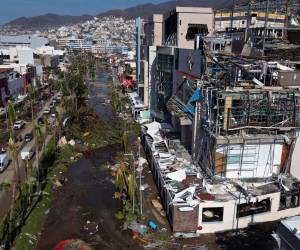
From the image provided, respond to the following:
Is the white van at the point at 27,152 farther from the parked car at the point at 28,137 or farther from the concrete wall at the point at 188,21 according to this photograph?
the concrete wall at the point at 188,21

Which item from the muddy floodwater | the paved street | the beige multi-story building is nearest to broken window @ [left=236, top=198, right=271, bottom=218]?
the muddy floodwater

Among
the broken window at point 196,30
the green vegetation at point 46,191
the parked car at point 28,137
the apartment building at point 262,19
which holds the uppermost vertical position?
the apartment building at point 262,19

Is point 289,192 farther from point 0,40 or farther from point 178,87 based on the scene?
point 0,40

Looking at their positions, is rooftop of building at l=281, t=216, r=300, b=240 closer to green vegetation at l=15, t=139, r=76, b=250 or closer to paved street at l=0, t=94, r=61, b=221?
green vegetation at l=15, t=139, r=76, b=250

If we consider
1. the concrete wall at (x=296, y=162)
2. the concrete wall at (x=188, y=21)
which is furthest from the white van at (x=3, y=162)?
the concrete wall at (x=296, y=162)

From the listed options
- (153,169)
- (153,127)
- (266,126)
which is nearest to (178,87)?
(153,127)

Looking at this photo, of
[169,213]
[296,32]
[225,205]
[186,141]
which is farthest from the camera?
[296,32]
